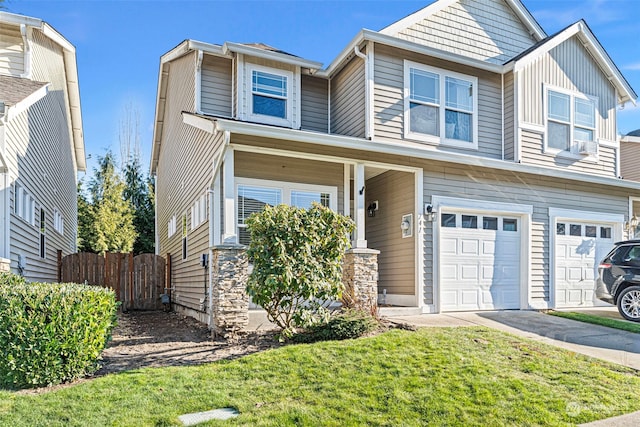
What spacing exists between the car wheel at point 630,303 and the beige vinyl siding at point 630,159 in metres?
9.17

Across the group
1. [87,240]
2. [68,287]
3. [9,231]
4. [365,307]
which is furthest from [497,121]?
[87,240]

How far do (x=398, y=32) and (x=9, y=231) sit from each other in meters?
8.73

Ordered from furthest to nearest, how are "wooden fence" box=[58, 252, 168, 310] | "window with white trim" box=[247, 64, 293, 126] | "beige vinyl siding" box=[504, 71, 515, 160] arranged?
"wooden fence" box=[58, 252, 168, 310] < "beige vinyl siding" box=[504, 71, 515, 160] < "window with white trim" box=[247, 64, 293, 126]

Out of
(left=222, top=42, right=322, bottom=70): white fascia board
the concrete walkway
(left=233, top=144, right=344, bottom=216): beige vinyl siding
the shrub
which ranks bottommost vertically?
the concrete walkway

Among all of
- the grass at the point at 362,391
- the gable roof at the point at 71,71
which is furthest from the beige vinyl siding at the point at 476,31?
the gable roof at the point at 71,71

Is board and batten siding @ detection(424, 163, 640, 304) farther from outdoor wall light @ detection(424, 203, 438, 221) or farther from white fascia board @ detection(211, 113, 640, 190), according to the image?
white fascia board @ detection(211, 113, 640, 190)

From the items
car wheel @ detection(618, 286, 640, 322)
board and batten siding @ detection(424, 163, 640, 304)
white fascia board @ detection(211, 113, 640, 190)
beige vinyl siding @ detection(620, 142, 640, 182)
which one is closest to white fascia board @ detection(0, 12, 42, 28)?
white fascia board @ detection(211, 113, 640, 190)

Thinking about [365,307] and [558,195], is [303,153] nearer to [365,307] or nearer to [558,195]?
[365,307]

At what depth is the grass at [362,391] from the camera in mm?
4188

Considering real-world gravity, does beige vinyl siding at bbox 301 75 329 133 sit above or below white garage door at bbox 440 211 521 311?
above

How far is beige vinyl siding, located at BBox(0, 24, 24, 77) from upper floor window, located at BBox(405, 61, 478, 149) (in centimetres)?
882

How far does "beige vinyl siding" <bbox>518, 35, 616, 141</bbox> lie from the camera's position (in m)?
11.0

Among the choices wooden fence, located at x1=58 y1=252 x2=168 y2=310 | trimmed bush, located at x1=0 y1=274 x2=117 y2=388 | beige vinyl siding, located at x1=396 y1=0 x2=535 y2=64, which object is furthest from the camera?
wooden fence, located at x1=58 y1=252 x2=168 y2=310

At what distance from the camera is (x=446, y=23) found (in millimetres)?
11164
